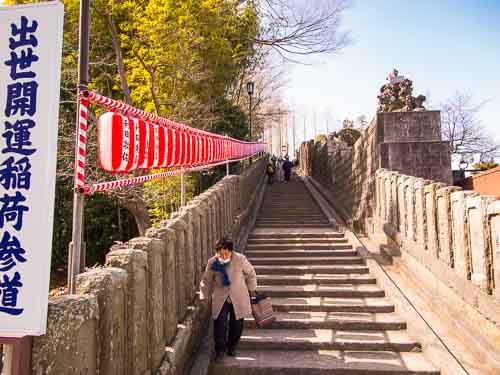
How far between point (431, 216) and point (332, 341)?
2.62 m

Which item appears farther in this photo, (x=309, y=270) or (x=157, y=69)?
(x=157, y=69)

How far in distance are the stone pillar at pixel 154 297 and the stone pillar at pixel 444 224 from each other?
4111 mm

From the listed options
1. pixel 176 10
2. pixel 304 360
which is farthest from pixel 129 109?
pixel 176 10

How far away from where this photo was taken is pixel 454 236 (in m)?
5.38

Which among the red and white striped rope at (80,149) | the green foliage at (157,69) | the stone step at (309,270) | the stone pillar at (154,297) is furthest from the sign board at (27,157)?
the green foliage at (157,69)

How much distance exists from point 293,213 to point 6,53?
39.4 feet

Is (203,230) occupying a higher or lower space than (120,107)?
lower

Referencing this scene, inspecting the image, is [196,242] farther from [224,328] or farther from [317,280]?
[317,280]

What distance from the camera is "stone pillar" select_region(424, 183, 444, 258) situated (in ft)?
19.7

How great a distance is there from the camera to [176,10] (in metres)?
11.9

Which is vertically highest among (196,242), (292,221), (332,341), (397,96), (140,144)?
(397,96)

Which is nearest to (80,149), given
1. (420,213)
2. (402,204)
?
(420,213)

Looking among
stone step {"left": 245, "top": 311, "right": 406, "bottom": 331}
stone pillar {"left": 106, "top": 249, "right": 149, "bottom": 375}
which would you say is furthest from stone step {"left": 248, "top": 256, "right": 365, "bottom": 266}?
stone pillar {"left": 106, "top": 249, "right": 149, "bottom": 375}

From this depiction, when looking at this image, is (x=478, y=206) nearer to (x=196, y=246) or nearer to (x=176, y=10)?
(x=196, y=246)
